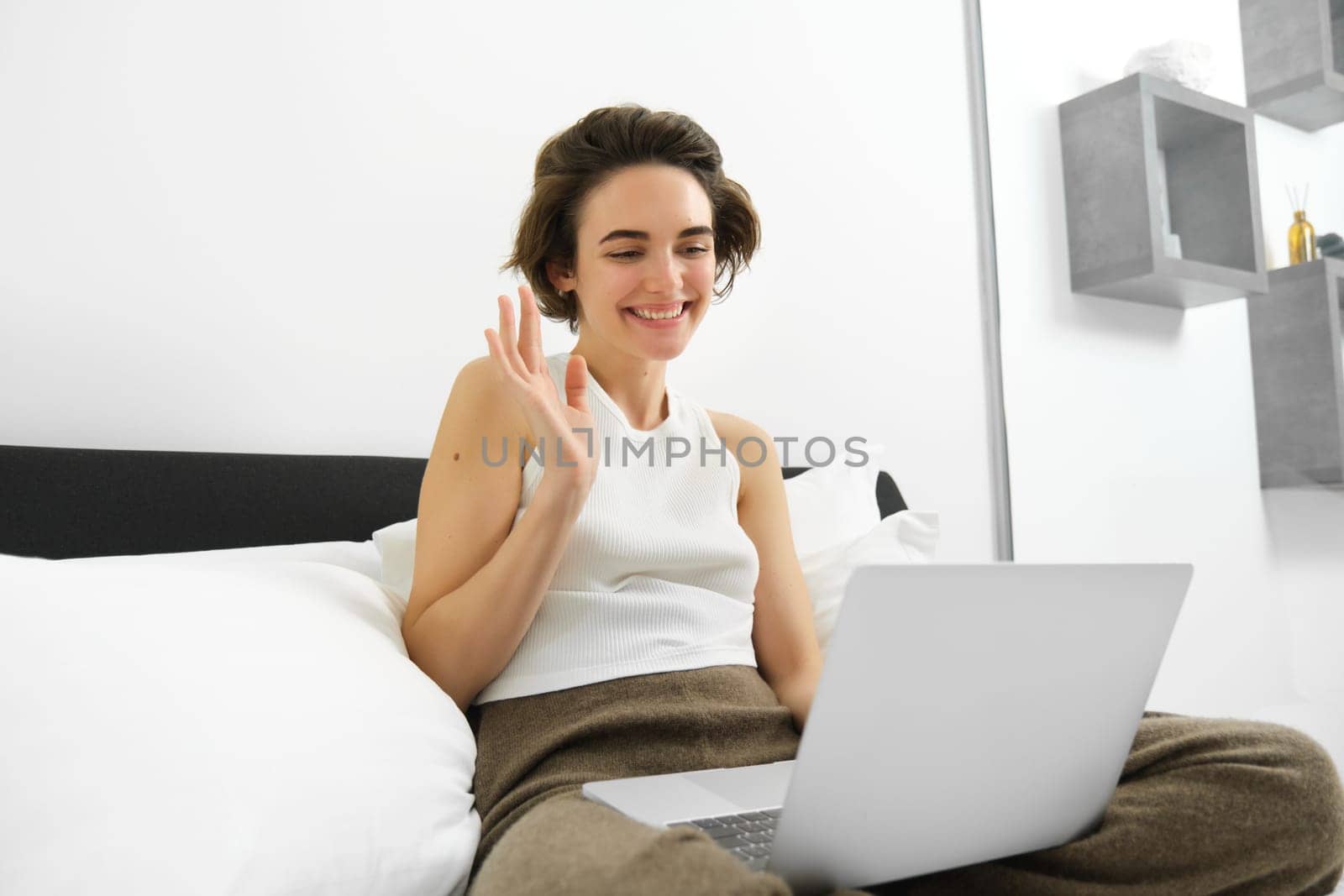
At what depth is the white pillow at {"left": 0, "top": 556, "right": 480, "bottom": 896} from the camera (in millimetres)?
709

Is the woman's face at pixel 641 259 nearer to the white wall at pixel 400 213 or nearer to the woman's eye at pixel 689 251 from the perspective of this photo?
the woman's eye at pixel 689 251

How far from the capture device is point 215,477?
4.49 feet

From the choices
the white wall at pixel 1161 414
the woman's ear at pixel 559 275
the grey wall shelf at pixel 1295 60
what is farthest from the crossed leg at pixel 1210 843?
the grey wall shelf at pixel 1295 60

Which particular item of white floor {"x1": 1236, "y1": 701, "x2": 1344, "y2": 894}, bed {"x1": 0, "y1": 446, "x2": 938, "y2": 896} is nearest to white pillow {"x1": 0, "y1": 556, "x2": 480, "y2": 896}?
bed {"x1": 0, "y1": 446, "x2": 938, "y2": 896}

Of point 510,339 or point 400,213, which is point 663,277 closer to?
point 510,339

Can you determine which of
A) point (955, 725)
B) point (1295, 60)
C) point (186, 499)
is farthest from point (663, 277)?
point (1295, 60)

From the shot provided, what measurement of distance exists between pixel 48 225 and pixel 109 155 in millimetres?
125

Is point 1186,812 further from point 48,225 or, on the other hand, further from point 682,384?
point 48,225

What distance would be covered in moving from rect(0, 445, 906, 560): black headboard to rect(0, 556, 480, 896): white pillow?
1.26ft

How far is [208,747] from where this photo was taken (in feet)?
2.54

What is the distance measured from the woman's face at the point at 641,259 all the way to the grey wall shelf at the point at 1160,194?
49.6 inches

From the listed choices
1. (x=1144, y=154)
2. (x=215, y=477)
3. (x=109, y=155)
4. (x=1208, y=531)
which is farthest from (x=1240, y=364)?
(x=109, y=155)

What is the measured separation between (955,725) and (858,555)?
0.86 meters

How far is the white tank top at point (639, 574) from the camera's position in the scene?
116cm
